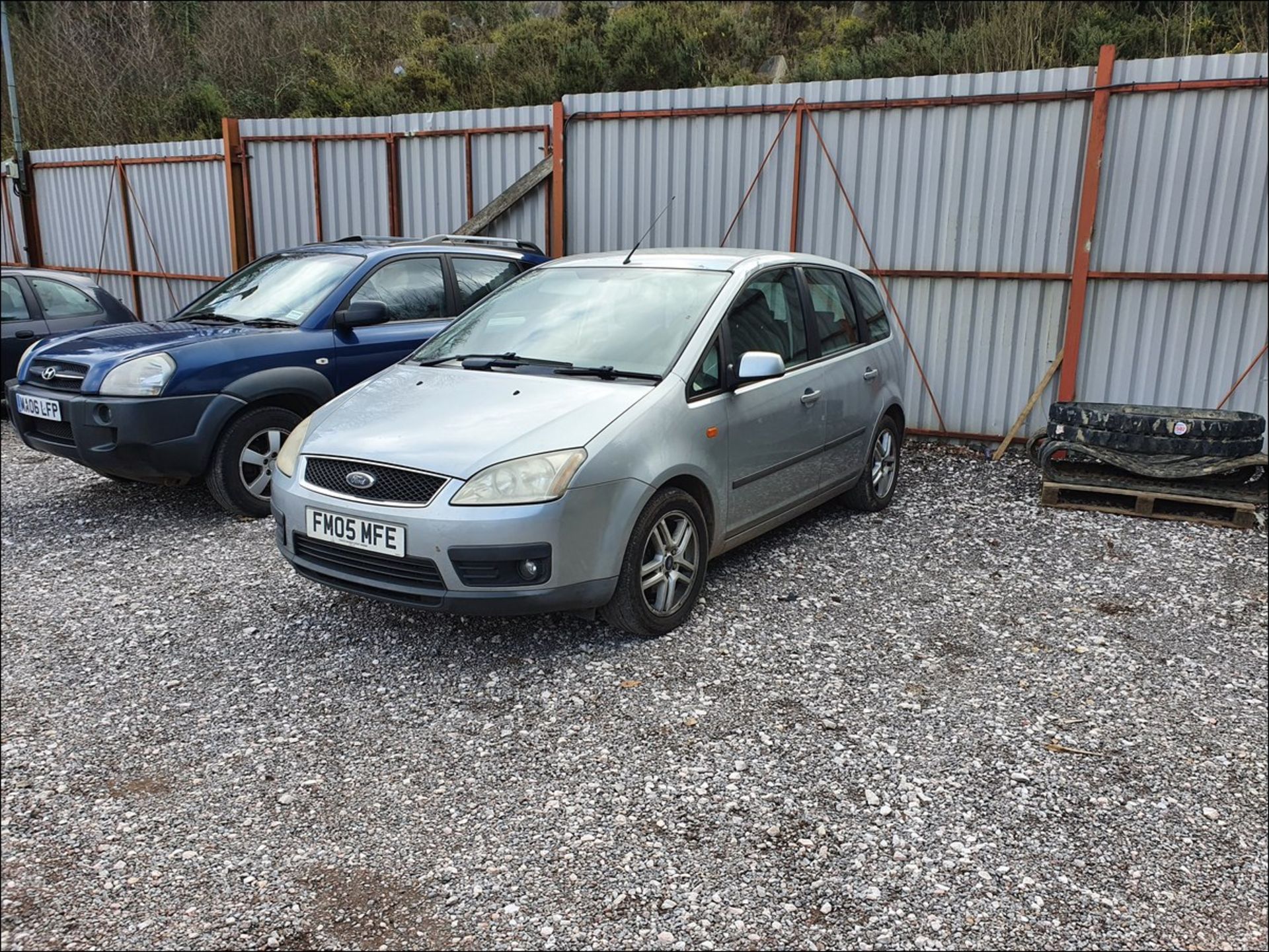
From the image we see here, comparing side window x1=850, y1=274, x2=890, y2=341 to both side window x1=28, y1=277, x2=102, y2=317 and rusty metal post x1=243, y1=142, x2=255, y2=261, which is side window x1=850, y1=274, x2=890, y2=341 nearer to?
side window x1=28, y1=277, x2=102, y2=317

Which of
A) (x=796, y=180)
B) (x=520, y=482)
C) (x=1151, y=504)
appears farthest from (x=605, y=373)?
(x=796, y=180)

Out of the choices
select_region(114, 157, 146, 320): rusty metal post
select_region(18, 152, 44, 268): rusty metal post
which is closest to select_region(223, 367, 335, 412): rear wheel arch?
select_region(114, 157, 146, 320): rusty metal post

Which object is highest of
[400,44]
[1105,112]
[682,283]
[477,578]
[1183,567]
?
[400,44]

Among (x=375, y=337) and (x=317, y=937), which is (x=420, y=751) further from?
(x=375, y=337)

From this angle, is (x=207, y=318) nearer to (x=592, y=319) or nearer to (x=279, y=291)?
(x=279, y=291)

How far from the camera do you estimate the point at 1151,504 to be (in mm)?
6363

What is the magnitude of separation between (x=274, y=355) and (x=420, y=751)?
136 inches

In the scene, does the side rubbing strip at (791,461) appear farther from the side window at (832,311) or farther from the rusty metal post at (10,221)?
the rusty metal post at (10,221)

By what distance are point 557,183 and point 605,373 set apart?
18.5ft

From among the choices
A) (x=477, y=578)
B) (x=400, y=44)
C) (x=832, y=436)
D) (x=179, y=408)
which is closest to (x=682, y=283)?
(x=832, y=436)

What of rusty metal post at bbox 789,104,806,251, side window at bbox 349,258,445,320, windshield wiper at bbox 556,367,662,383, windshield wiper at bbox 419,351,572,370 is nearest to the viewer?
windshield wiper at bbox 556,367,662,383

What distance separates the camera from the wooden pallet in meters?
6.20

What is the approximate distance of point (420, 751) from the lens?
11.5ft

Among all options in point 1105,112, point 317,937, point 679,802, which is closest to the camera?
point 317,937
